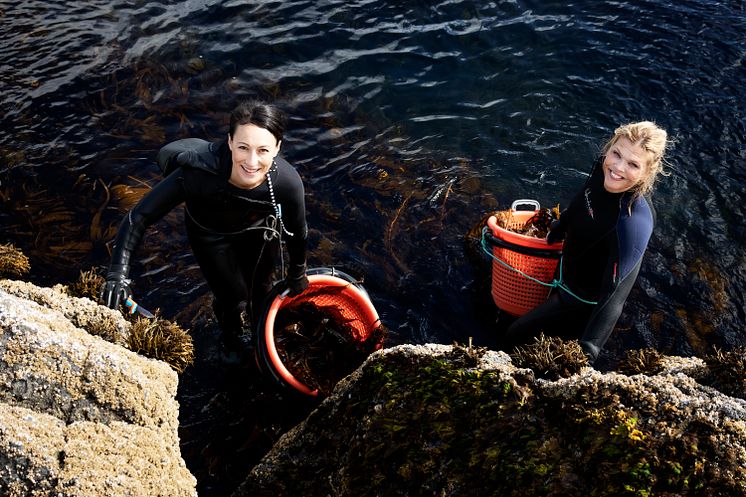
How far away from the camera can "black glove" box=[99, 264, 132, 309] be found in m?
3.99

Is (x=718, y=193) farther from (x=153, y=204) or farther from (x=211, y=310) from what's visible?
(x=153, y=204)

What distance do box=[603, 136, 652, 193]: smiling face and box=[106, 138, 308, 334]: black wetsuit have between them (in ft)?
7.20

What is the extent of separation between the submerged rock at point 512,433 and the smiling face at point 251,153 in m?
1.42

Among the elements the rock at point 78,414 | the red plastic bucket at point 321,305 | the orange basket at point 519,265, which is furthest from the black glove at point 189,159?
the orange basket at point 519,265

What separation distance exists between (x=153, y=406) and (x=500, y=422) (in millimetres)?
1710

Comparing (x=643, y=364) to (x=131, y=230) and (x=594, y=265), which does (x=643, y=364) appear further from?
(x=131, y=230)

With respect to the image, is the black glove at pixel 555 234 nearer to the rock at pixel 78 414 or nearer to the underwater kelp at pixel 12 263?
the rock at pixel 78 414

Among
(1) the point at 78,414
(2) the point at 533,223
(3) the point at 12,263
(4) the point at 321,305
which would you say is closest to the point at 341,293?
(4) the point at 321,305

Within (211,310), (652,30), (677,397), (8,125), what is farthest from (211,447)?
(652,30)

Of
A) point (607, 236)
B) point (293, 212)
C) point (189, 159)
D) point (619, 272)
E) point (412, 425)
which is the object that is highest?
point (189, 159)

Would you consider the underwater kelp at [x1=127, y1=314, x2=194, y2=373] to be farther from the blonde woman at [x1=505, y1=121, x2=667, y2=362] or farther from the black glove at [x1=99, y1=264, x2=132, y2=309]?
the blonde woman at [x1=505, y1=121, x2=667, y2=362]

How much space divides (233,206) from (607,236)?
2673 mm

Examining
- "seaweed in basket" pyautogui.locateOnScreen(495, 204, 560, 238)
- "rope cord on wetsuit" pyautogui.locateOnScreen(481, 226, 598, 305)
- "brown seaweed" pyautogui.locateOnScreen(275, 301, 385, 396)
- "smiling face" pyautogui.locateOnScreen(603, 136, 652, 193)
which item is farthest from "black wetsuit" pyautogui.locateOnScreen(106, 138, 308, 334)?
"smiling face" pyautogui.locateOnScreen(603, 136, 652, 193)

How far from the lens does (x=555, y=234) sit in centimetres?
553
